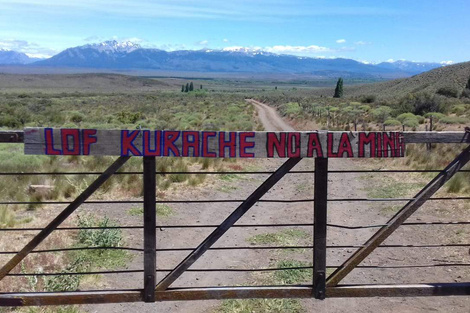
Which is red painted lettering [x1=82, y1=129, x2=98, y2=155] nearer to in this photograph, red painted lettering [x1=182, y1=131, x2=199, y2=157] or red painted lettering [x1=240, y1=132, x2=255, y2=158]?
red painted lettering [x1=182, y1=131, x2=199, y2=157]

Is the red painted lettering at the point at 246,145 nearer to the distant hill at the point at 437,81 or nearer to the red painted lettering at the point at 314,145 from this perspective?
the red painted lettering at the point at 314,145

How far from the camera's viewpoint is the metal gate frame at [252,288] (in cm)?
373

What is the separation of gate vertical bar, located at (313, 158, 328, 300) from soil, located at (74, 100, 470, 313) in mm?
1041

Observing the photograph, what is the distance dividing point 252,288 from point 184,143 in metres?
1.31

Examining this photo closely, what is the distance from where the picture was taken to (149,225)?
3.78 meters

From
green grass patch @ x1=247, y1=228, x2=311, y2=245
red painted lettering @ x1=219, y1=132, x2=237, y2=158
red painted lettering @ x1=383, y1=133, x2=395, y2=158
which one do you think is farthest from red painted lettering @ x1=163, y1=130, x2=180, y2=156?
green grass patch @ x1=247, y1=228, x2=311, y2=245

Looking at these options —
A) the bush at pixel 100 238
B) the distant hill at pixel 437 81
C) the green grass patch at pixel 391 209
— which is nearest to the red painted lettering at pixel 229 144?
the bush at pixel 100 238

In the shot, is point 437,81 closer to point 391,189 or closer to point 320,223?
point 391,189

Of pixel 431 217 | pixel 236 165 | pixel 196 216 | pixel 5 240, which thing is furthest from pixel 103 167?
pixel 431 217

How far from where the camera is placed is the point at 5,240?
650cm

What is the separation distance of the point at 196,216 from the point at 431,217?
13.2 ft

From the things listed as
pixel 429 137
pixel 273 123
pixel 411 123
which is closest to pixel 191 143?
pixel 429 137

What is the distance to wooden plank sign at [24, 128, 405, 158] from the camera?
364 centimetres

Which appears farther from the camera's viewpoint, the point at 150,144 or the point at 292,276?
the point at 292,276
